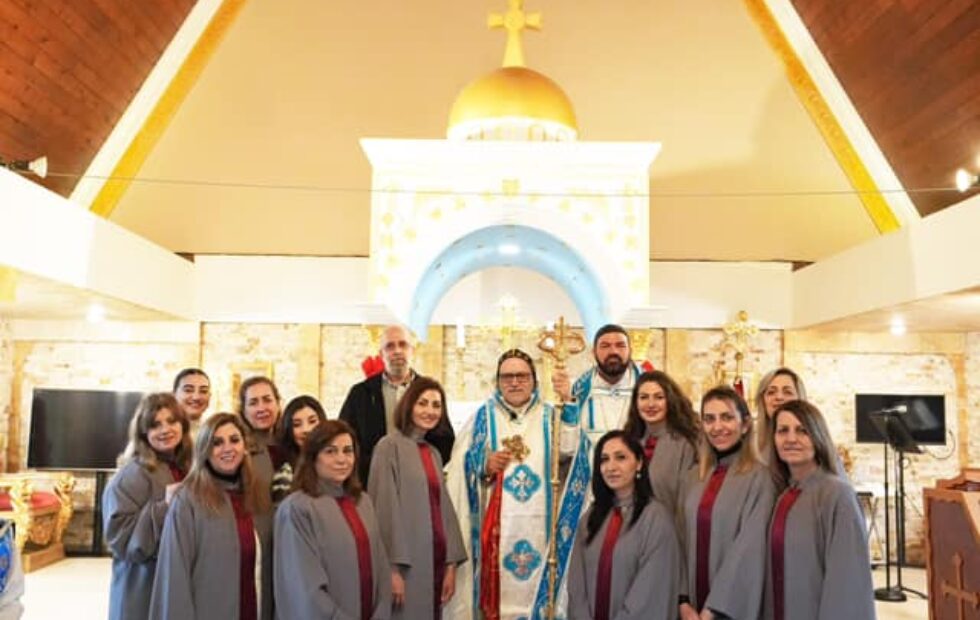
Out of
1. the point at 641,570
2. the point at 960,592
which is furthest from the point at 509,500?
the point at 960,592

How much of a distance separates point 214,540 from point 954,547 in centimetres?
464

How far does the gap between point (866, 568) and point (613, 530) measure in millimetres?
1041

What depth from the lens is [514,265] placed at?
45.0ft

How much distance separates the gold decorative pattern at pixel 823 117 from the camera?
11352 mm

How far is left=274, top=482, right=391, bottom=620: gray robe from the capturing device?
163 inches

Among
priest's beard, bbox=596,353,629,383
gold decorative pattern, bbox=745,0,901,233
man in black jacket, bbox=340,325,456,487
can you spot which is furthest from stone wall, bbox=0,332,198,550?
priest's beard, bbox=596,353,629,383

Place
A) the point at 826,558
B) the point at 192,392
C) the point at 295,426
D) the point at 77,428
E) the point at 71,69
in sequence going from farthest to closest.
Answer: the point at 77,428, the point at 71,69, the point at 192,392, the point at 295,426, the point at 826,558

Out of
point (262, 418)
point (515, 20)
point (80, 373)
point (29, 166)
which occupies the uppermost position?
point (515, 20)

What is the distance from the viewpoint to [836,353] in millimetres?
13000

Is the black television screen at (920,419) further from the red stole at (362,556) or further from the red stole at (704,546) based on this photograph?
the red stole at (362,556)

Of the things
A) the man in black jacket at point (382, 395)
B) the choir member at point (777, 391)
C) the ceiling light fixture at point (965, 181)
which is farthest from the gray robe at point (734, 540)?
the ceiling light fixture at point (965, 181)

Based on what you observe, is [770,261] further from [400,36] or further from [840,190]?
[400,36]

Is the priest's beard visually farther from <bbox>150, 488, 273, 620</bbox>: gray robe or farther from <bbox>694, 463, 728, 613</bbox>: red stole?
Result: <bbox>150, 488, 273, 620</bbox>: gray robe

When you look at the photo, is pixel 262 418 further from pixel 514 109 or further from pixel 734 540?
pixel 514 109
